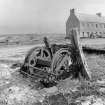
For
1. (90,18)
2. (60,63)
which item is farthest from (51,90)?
(90,18)

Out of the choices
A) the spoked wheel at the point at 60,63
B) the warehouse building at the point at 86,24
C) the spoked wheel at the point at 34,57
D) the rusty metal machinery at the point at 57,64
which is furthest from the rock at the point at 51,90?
the warehouse building at the point at 86,24

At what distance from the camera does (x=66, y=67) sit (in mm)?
6578

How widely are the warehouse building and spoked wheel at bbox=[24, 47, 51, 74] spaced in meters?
37.1

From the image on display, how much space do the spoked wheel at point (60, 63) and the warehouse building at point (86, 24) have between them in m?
37.8

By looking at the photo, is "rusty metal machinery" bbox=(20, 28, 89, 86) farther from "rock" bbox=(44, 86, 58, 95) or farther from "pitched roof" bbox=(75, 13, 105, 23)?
"pitched roof" bbox=(75, 13, 105, 23)

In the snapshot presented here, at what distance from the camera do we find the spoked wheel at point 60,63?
19.1 ft

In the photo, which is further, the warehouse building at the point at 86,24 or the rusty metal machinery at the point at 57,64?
the warehouse building at the point at 86,24

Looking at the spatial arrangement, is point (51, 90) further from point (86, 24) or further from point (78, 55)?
point (86, 24)

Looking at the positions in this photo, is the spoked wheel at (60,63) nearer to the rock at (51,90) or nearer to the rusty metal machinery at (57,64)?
the rusty metal machinery at (57,64)

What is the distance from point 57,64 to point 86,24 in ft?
138

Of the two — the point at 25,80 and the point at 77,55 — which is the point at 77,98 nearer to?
the point at 77,55

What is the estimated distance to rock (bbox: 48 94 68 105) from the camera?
14.5ft

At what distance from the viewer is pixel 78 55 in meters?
6.27

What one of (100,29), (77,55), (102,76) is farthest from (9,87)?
(100,29)
